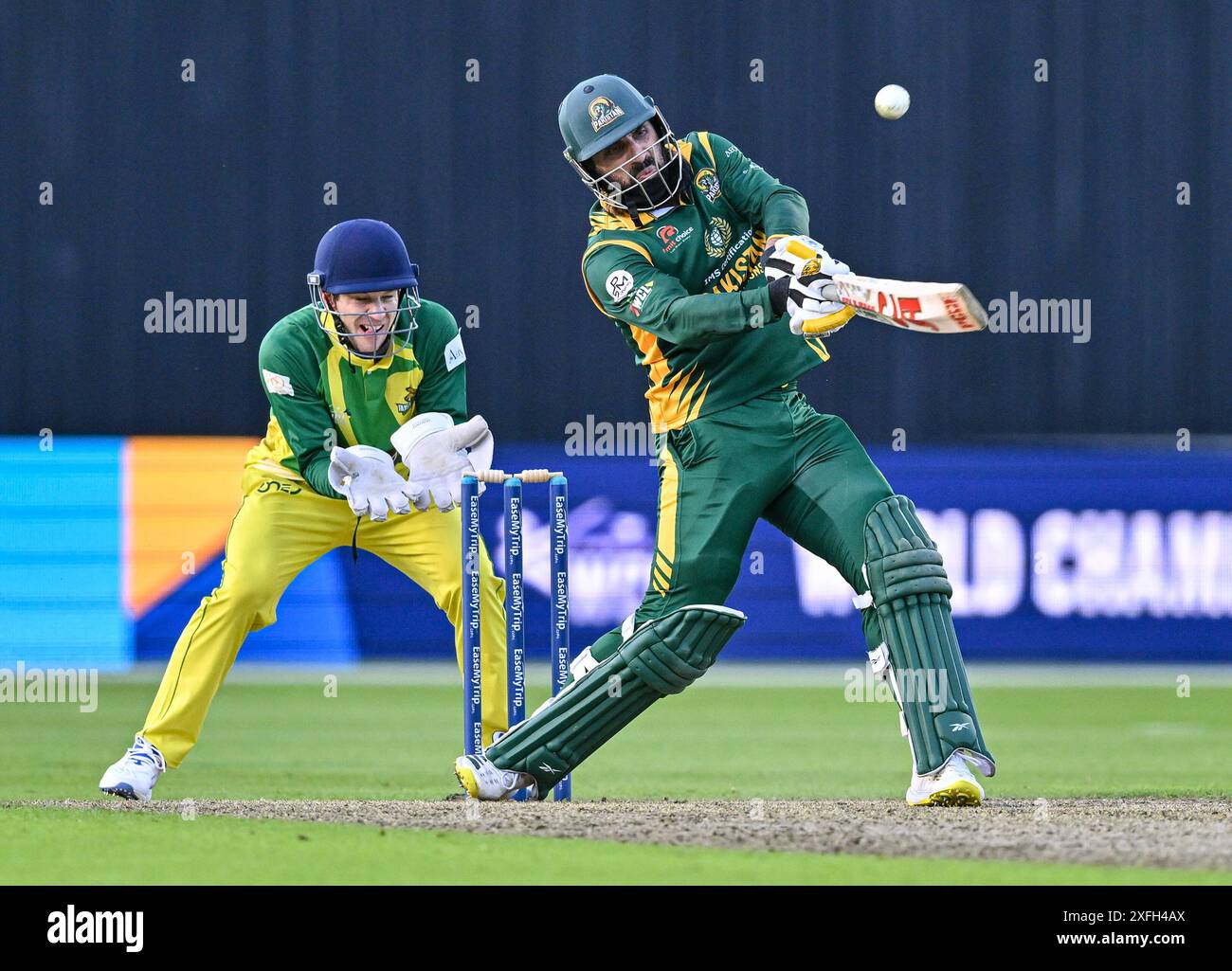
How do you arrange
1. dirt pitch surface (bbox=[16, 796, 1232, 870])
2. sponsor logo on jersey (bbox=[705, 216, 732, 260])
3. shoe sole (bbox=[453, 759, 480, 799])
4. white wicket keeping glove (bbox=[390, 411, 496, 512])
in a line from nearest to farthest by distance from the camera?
dirt pitch surface (bbox=[16, 796, 1232, 870]) → shoe sole (bbox=[453, 759, 480, 799]) → sponsor logo on jersey (bbox=[705, 216, 732, 260]) → white wicket keeping glove (bbox=[390, 411, 496, 512])

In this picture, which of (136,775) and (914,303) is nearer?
(914,303)

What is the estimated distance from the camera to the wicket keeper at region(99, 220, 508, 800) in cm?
568

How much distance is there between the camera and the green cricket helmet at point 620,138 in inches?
201

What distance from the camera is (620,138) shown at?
5.09 meters

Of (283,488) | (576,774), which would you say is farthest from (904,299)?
(576,774)

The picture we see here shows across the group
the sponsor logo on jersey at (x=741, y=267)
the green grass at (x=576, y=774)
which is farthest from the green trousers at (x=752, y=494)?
the green grass at (x=576, y=774)

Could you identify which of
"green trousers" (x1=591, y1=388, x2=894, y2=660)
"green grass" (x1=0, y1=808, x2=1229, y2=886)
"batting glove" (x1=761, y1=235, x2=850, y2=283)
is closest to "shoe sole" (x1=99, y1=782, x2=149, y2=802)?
"green grass" (x1=0, y1=808, x2=1229, y2=886)

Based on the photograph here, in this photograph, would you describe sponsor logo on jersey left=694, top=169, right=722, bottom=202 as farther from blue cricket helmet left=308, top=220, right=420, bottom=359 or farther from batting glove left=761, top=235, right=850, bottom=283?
blue cricket helmet left=308, top=220, right=420, bottom=359

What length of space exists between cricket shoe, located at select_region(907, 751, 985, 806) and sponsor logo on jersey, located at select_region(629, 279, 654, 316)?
1487mm

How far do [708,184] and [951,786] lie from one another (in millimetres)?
1859

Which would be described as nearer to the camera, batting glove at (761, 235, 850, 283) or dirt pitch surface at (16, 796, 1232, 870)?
dirt pitch surface at (16, 796, 1232, 870)

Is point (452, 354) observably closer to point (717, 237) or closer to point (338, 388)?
point (338, 388)

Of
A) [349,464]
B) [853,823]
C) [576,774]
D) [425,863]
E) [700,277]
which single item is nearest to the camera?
[425,863]

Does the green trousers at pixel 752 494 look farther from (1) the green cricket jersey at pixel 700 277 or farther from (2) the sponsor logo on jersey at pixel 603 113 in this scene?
(2) the sponsor logo on jersey at pixel 603 113
